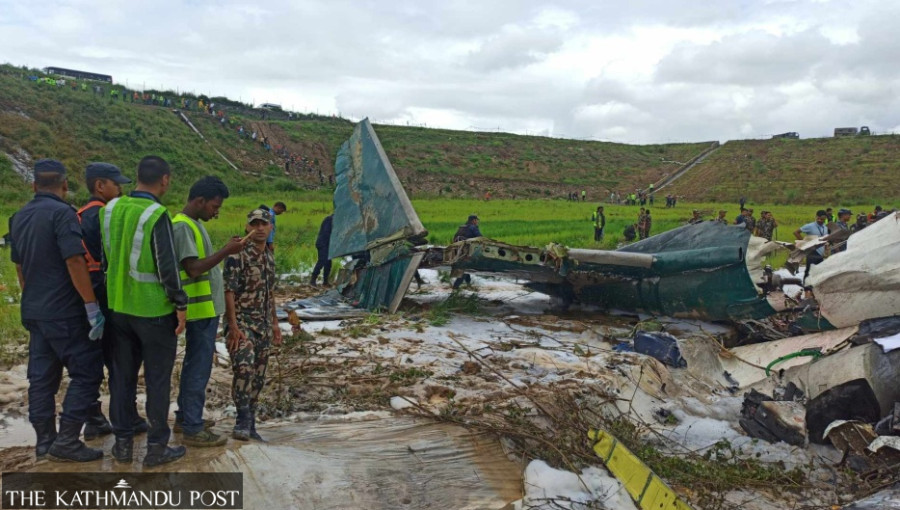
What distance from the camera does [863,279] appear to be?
5.83 m

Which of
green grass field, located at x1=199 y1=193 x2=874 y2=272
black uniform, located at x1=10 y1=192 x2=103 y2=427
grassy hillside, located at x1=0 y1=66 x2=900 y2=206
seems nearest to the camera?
black uniform, located at x1=10 y1=192 x2=103 y2=427

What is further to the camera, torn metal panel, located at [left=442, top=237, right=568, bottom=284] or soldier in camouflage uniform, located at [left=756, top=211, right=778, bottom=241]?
soldier in camouflage uniform, located at [left=756, top=211, right=778, bottom=241]

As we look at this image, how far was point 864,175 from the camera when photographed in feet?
144

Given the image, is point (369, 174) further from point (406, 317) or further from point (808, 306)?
point (808, 306)

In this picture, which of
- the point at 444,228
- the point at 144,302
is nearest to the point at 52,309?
the point at 144,302

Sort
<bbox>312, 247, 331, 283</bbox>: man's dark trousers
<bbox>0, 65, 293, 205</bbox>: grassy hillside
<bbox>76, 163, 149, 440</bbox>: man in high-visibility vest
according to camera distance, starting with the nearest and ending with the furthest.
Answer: <bbox>76, 163, 149, 440</bbox>: man in high-visibility vest
<bbox>312, 247, 331, 283</bbox>: man's dark trousers
<bbox>0, 65, 293, 205</bbox>: grassy hillside

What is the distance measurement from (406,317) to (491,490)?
4300 millimetres

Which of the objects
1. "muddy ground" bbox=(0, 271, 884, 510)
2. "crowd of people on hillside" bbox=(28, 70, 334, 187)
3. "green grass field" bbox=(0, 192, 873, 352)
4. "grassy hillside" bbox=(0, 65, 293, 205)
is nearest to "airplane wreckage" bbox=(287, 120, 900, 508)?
"muddy ground" bbox=(0, 271, 884, 510)

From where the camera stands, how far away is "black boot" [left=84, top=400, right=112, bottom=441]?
3.58 metres

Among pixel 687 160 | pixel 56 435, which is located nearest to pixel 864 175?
pixel 687 160

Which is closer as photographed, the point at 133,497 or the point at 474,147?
the point at 133,497

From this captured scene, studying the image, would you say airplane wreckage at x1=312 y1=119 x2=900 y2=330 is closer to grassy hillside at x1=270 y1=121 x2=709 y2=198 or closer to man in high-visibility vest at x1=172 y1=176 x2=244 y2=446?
man in high-visibility vest at x1=172 y1=176 x2=244 y2=446

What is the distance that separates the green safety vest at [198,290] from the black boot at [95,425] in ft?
2.99

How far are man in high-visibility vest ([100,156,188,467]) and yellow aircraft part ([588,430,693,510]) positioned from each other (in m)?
2.39
